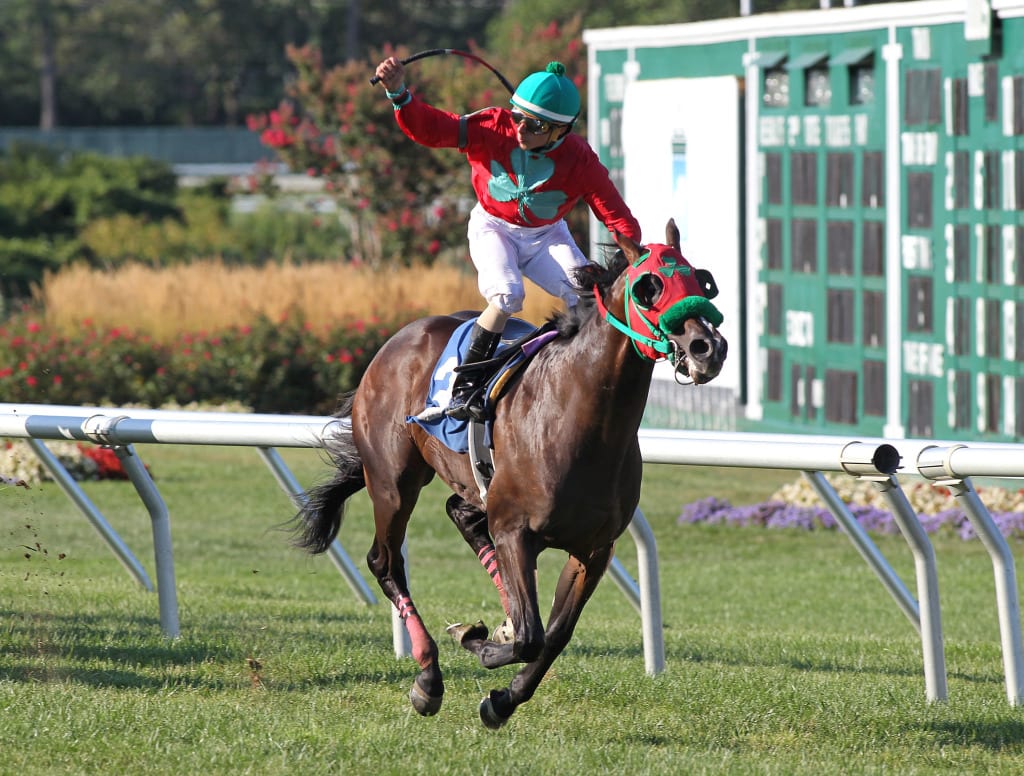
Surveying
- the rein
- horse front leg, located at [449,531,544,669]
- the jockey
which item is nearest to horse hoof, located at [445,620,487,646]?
horse front leg, located at [449,531,544,669]

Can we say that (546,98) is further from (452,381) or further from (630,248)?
(452,381)

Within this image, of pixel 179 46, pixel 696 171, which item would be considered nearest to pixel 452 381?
pixel 696 171

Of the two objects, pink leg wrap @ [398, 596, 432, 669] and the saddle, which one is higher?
the saddle

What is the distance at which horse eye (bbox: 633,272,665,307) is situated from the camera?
13.2 feet

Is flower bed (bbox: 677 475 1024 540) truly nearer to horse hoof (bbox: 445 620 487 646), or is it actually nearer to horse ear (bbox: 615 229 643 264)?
horse hoof (bbox: 445 620 487 646)

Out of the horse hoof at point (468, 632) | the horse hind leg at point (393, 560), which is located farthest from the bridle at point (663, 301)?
the horse hind leg at point (393, 560)

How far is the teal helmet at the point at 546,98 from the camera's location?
14.9 ft

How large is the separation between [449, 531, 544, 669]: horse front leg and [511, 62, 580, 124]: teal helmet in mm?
1168

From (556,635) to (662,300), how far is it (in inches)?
42.2

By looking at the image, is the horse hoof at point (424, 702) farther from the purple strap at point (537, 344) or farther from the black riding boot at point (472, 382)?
the purple strap at point (537, 344)

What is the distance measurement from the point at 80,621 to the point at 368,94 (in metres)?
12.2

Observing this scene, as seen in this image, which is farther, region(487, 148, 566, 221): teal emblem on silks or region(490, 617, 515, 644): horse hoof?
region(487, 148, 566, 221): teal emblem on silks

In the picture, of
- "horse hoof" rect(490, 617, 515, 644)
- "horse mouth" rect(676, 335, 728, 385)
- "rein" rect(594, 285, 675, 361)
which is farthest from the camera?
"horse hoof" rect(490, 617, 515, 644)

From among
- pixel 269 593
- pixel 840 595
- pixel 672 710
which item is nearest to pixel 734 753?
pixel 672 710
